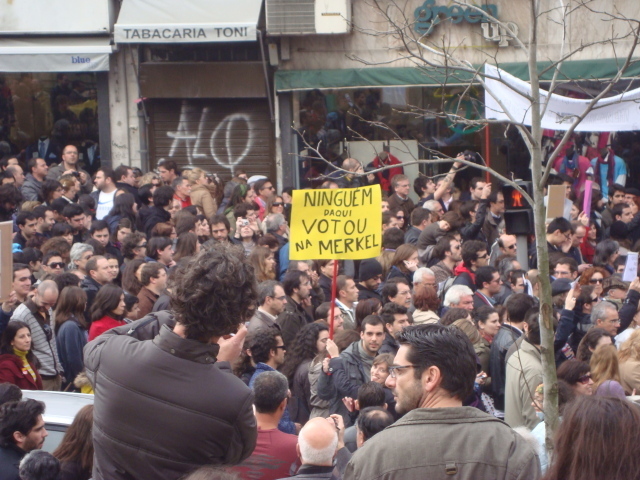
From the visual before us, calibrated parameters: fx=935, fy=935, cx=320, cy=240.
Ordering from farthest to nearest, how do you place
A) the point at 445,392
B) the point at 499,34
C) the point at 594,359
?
the point at 499,34
the point at 594,359
the point at 445,392

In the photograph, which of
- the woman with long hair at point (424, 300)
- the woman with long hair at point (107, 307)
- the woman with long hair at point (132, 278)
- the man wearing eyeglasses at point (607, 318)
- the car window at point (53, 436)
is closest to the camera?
the car window at point (53, 436)

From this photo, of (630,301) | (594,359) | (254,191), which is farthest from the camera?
(254,191)

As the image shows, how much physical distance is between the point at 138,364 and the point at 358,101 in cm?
1374

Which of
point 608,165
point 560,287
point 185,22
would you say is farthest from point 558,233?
point 185,22

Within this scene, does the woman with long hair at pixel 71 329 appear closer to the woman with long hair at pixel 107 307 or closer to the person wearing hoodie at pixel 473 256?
the woman with long hair at pixel 107 307

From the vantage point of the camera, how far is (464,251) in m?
10.0

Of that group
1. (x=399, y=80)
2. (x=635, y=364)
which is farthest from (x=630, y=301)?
(x=399, y=80)

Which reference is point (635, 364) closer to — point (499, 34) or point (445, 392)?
point (445, 392)

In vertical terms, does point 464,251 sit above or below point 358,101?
below

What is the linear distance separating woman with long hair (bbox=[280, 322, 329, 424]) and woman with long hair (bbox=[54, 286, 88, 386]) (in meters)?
1.75

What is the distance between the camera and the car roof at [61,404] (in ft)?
18.0

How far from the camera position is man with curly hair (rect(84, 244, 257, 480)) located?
301cm

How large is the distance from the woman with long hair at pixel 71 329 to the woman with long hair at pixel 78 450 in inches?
105

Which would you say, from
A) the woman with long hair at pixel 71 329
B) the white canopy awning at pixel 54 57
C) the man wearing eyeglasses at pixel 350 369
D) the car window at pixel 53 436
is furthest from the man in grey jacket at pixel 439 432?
the white canopy awning at pixel 54 57
